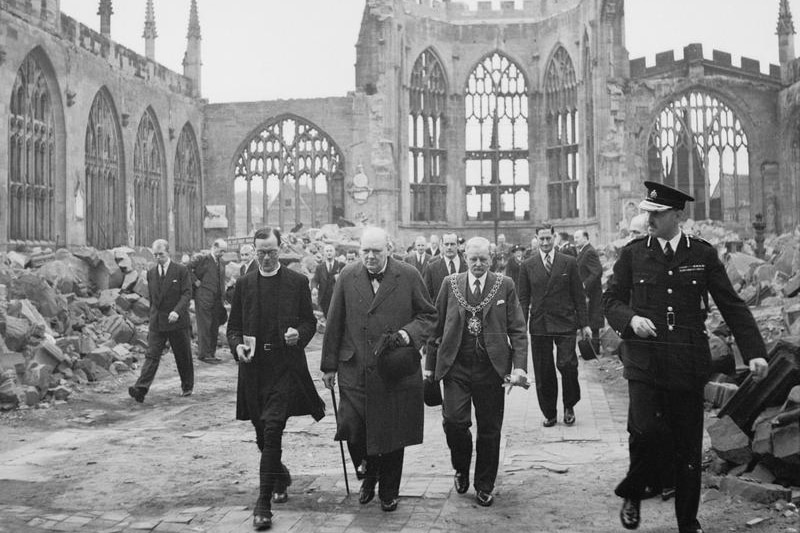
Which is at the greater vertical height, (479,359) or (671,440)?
(479,359)

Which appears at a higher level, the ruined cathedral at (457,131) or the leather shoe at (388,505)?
the ruined cathedral at (457,131)

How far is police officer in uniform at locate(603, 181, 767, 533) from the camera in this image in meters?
4.98

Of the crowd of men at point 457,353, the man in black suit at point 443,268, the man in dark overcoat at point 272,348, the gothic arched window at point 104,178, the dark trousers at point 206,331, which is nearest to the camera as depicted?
the crowd of men at point 457,353

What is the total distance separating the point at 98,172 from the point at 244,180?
10.3m

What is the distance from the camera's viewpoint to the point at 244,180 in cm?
3666

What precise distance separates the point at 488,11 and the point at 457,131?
548cm

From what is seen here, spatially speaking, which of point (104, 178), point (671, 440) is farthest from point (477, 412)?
point (104, 178)

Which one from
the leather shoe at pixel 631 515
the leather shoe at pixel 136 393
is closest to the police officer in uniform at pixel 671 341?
the leather shoe at pixel 631 515

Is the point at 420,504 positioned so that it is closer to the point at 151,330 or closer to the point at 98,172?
the point at 151,330

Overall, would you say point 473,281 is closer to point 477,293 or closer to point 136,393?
point 477,293

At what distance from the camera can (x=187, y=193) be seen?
112 ft

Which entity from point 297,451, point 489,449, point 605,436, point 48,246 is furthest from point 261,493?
point 48,246

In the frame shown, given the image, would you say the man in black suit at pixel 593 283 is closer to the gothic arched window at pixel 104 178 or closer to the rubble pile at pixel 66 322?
the rubble pile at pixel 66 322

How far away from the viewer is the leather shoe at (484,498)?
6012 mm
